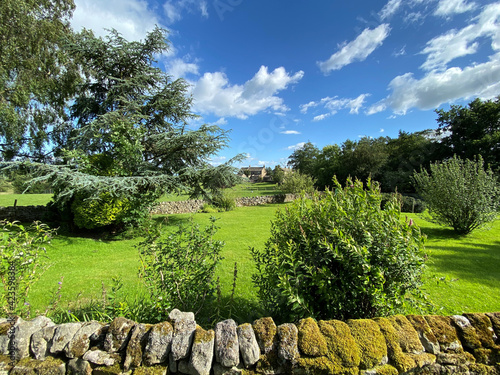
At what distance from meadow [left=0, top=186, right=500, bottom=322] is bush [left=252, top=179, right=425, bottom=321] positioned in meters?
0.48

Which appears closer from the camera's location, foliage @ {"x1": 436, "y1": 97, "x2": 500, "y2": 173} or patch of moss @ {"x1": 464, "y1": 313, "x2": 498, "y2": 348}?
patch of moss @ {"x1": 464, "y1": 313, "x2": 498, "y2": 348}

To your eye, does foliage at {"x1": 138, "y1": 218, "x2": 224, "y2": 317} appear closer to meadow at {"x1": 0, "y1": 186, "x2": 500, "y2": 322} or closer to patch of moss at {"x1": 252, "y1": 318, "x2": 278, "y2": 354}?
meadow at {"x1": 0, "y1": 186, "x2": 500, "y2": 322}

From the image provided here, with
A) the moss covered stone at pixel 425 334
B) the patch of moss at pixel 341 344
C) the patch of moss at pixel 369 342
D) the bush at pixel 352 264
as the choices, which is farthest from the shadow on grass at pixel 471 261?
the patch of moss at pixel 341 344

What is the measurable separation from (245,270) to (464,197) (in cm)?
997

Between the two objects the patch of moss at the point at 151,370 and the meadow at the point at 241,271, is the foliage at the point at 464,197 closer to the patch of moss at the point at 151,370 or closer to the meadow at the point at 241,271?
the meadow at the point at 241,271

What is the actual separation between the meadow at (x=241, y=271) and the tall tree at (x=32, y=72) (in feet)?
21.0

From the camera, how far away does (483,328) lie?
190cm

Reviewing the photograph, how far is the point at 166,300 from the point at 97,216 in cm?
782

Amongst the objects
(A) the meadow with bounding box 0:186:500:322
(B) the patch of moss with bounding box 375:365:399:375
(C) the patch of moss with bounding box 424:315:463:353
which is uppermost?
(C) the patch of moss with bounding box 424:315:463:353

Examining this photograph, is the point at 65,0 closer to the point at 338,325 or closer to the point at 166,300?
the point at 166,300

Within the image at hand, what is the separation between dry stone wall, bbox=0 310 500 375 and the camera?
1.62 m

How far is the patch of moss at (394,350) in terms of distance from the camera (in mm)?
1646

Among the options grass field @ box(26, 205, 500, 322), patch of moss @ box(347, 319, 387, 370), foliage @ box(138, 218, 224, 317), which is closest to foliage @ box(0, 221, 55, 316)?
grass field @ box(26, 205, 500, 322)

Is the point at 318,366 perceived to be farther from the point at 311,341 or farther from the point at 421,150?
the point at 421,150
